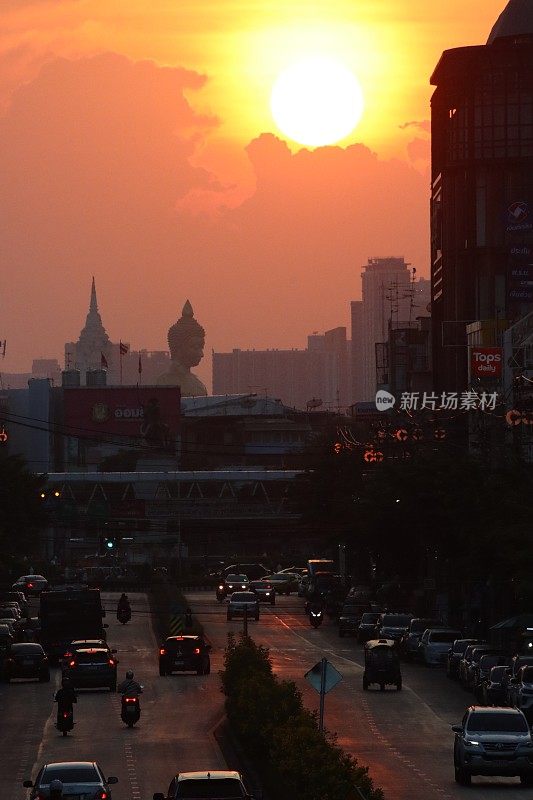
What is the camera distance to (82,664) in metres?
67.6

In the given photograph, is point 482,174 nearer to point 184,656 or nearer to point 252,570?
point 252,570

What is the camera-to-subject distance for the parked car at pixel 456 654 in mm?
70688

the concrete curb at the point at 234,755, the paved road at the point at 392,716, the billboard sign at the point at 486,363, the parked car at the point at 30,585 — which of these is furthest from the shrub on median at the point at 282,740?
the parked car at the point at 30,585

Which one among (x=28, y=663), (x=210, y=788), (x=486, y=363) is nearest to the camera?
(x=210, y=788)

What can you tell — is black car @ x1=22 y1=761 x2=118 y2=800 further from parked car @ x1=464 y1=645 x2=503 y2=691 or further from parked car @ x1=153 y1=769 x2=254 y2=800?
parked car @ x1=464 y1=645 x2=503 y2=691

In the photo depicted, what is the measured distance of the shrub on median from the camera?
95.8 ft

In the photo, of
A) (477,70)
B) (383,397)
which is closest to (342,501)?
(383,397)

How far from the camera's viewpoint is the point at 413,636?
8169 cm

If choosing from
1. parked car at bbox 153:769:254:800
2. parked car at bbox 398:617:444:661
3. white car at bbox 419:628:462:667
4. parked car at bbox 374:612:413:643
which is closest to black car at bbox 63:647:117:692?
white car at bbox 419:628:462:667

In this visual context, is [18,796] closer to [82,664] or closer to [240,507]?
[82,664]

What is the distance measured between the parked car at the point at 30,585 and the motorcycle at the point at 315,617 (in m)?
29.7

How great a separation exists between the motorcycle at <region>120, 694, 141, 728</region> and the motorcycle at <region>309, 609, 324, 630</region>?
4938 cm

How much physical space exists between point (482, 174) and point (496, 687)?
8862 cm

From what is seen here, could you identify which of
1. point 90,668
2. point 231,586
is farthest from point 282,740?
point 231,586
